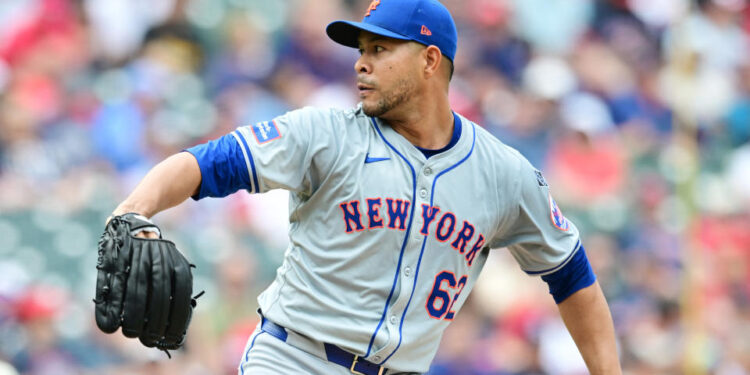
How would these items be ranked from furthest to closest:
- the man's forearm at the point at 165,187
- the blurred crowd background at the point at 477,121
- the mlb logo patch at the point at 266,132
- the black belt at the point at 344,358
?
the blurred crowd background at the point at 477,121
the black belt at the point at 344,358
the mlb logo patch at the point at 266,132
the man's forearm at the point at 165,187

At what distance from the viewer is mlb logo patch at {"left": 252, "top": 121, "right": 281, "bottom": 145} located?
130 inches

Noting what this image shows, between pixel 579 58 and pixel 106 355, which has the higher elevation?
pixel 579 58

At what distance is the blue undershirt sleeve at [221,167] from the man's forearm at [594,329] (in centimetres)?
137

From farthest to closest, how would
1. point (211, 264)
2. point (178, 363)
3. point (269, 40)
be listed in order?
1. point (269, 40)
2. point (211, 264)
3. point (178, 363)

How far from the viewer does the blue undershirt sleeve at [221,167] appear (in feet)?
10.3

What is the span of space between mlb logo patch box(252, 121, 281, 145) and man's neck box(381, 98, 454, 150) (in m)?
0.44

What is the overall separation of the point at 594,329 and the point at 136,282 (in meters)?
1.78

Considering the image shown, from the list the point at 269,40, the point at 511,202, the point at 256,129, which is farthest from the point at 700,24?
the point at 256,129

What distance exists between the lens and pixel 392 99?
11.6ft

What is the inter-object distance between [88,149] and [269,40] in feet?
5.87

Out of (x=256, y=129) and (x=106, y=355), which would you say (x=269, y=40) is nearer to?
(x=106, y=355)

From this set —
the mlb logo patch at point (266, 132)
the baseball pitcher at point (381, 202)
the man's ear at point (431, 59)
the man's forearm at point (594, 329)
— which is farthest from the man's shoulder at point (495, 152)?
the mlb logo patch at point (266, 132)

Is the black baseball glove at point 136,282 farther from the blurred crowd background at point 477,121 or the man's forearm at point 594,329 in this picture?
the blurred crowd background at point 477,121

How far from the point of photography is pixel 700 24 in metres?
9.62
